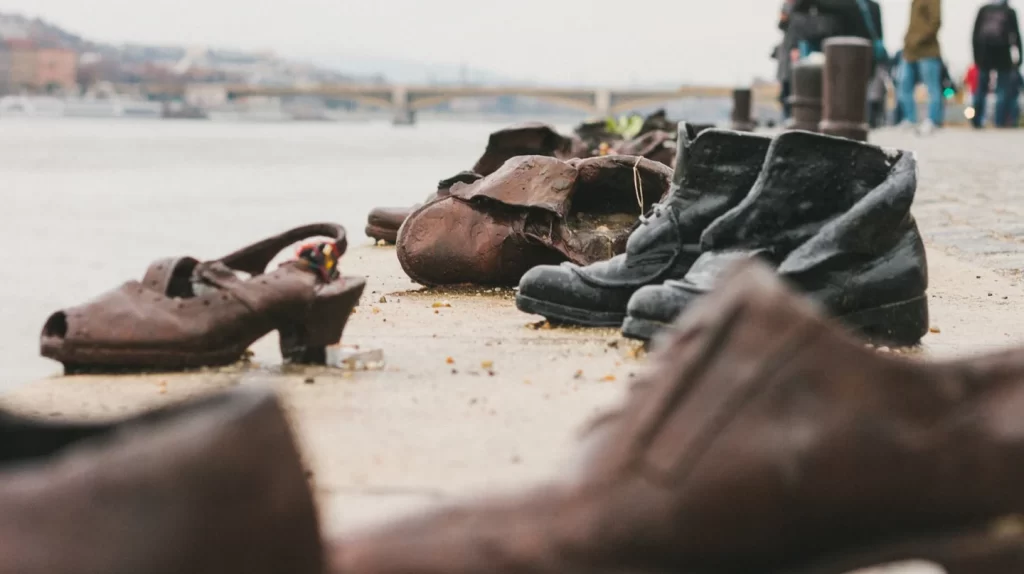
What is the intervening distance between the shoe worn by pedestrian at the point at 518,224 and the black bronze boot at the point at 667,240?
0.72 meters

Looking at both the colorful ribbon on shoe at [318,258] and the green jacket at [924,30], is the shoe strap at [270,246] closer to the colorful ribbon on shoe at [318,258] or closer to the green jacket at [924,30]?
the colorful ribbon on shoe at [318,258]

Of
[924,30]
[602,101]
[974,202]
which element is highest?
[924,30]

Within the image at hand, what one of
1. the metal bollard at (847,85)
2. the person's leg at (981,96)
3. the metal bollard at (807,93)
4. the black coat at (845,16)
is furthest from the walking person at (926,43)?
the metal bollard at (847,85)

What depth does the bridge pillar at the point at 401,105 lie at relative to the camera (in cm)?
7050

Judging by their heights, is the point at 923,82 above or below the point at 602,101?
above

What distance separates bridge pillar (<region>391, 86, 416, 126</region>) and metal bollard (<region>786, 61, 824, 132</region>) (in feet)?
201

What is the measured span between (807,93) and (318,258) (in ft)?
→ 26.4

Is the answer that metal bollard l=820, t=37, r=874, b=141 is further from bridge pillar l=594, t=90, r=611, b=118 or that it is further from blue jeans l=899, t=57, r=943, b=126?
Answer: bridge pillar l=594, t=90, r=611, b=118

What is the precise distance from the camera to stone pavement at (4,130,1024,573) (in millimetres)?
1808

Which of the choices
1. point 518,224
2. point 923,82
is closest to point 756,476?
point 518,224

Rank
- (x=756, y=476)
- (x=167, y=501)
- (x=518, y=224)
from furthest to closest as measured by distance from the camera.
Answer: (x=518, y=224)
(x=756, y=476)
(x=167, y=501)

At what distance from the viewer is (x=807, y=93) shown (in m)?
10.1

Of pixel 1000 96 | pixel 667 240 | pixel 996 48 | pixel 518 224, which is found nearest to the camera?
pixel 667 240

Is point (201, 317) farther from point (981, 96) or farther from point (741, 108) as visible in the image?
point (981, 96)
